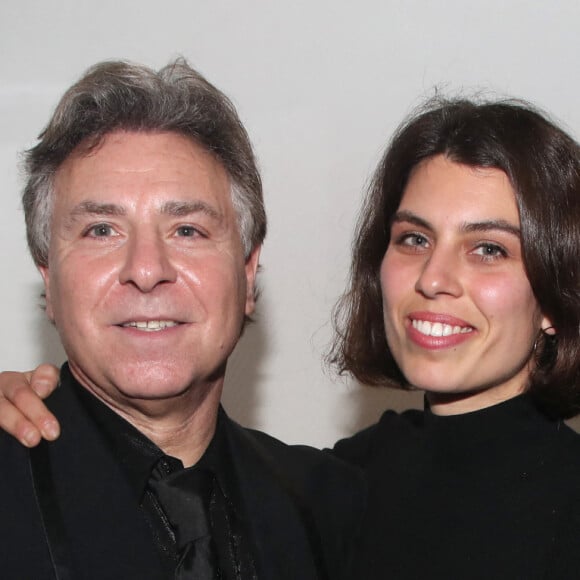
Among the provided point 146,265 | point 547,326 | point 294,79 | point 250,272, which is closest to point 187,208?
point 146,265

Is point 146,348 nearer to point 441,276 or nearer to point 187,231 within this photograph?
point 187,231

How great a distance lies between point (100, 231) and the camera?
2062 mm

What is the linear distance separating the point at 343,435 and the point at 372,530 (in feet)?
3.41

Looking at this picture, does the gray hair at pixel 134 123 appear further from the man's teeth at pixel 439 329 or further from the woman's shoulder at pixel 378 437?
the woman's shoulder at pixel 378 437

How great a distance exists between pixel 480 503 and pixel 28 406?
0.89m

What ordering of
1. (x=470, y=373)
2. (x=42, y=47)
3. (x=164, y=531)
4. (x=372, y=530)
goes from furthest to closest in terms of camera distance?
(x=42, y=47), (x=372, y=530), (x=470, y=373), (x=164, y=531)

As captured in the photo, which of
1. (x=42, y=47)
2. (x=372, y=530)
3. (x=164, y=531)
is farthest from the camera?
(x=42, y=47)

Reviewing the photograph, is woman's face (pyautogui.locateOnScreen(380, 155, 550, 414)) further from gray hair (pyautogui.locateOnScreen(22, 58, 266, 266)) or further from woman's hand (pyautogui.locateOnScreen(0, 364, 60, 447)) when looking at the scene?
woman's hand (pyautogui.locateOnScreen(0, 364, 60, 447))

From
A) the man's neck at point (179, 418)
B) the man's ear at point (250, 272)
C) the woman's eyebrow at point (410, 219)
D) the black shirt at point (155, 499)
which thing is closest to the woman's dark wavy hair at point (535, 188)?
the woman's eyebrow at point (410, 219)

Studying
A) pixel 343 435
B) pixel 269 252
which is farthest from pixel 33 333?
pixel 343 435

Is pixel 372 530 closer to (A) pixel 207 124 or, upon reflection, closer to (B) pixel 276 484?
(B) pixel 276 484

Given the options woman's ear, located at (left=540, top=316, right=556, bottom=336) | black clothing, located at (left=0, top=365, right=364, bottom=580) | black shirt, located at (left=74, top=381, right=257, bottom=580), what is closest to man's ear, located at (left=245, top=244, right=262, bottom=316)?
black clothing, located at (left=0, top=365, right=364, bottom=580)

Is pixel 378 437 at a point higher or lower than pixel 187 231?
lower

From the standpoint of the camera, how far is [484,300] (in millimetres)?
2086
